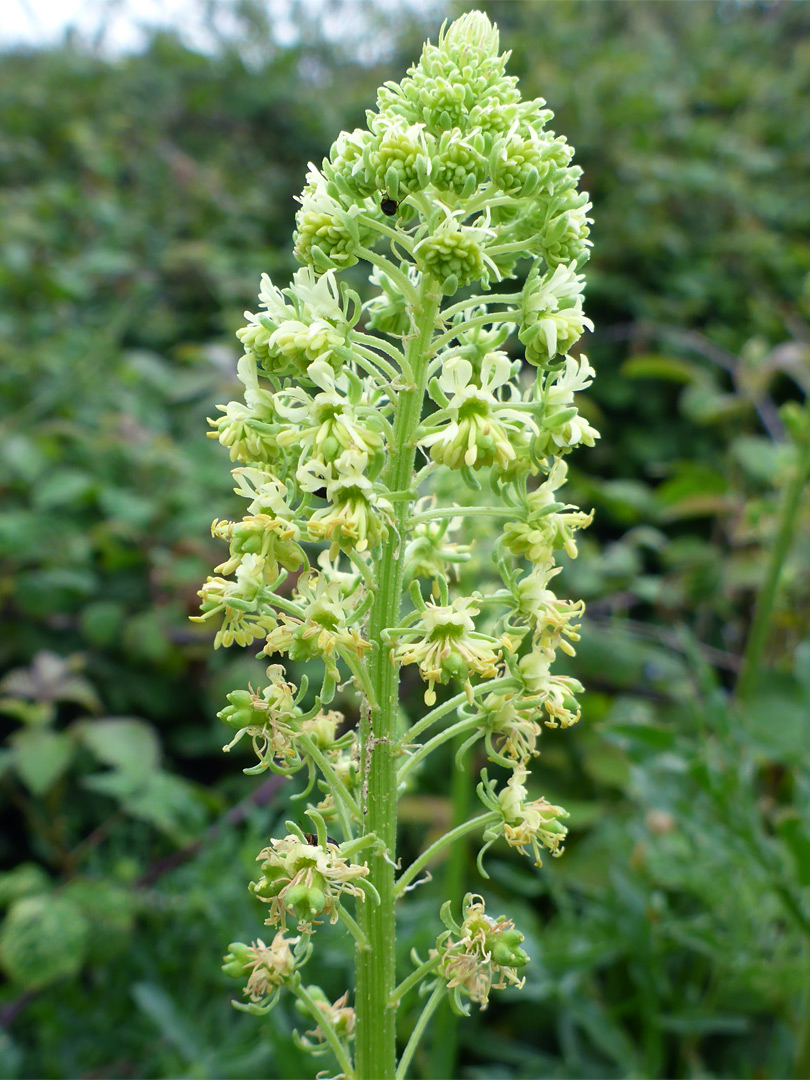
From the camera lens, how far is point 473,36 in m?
1.65

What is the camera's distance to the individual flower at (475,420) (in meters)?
1.47

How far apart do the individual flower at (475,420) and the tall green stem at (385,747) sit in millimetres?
86

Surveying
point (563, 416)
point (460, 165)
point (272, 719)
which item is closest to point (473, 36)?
point (460, 165)

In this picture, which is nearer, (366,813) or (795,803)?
(366,813)

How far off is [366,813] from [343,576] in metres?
0.48

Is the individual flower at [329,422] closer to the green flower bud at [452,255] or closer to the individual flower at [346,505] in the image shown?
the individual flower at [346,505]

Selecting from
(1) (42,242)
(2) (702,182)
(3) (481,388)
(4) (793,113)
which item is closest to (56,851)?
(3) (481,388)

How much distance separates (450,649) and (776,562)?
2479mm

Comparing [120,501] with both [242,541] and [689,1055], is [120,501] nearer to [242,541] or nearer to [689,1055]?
[242,541]

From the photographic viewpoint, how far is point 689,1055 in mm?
2926

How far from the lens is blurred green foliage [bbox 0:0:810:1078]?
2855mm

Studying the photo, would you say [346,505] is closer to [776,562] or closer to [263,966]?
[263,966]

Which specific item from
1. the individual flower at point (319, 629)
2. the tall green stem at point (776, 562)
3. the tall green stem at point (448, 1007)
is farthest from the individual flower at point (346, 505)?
the tall green stem at point (776, 562)

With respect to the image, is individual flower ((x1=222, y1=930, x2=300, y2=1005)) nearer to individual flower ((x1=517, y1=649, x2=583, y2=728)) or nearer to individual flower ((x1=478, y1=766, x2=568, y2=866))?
individual flower ((x1=478, y1=766, x2=568, y2=866))
